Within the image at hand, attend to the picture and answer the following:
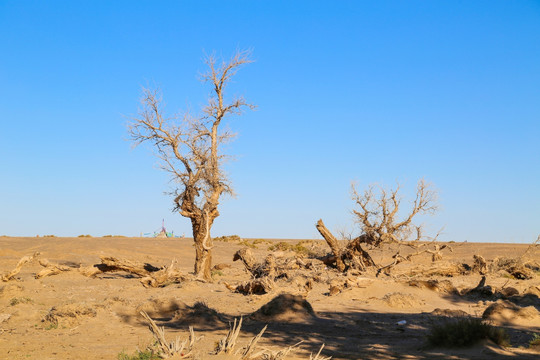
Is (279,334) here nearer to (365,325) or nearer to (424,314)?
(365,325)

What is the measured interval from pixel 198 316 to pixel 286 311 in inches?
76.1

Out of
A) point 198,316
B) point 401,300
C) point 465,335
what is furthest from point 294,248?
point 465,335

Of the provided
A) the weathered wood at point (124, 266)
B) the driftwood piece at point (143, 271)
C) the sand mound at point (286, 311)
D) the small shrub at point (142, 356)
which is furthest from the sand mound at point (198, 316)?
the weathered wood at point (124, 266)

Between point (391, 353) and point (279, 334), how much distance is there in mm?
2488

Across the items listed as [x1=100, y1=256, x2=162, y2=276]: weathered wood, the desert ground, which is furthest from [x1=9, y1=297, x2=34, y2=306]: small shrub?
[x1=100, y1=256, x2=162, y2=276]: weathered wood

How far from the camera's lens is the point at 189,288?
15367 millimetres

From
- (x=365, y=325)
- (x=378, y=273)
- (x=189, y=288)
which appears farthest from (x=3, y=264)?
(x=365, y=325)

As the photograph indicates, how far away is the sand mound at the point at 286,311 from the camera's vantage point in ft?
37.3

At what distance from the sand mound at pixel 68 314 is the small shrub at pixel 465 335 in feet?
23.5

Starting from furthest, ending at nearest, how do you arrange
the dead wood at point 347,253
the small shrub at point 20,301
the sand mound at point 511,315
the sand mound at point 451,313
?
the dead wood at point 347,253
the small shrub at point 20,301
the sand mound at point 451,313
the sand mound at point 511,315

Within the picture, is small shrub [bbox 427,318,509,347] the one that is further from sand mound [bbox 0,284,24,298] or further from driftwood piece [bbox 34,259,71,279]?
driftwood piece [bbox 34,259,71,279]

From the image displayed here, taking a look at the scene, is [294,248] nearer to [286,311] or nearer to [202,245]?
[202,245]

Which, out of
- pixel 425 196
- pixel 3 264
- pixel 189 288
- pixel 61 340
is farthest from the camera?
pixel 3 264

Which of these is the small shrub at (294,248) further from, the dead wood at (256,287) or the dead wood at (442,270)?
the dead wood at (256,287)
